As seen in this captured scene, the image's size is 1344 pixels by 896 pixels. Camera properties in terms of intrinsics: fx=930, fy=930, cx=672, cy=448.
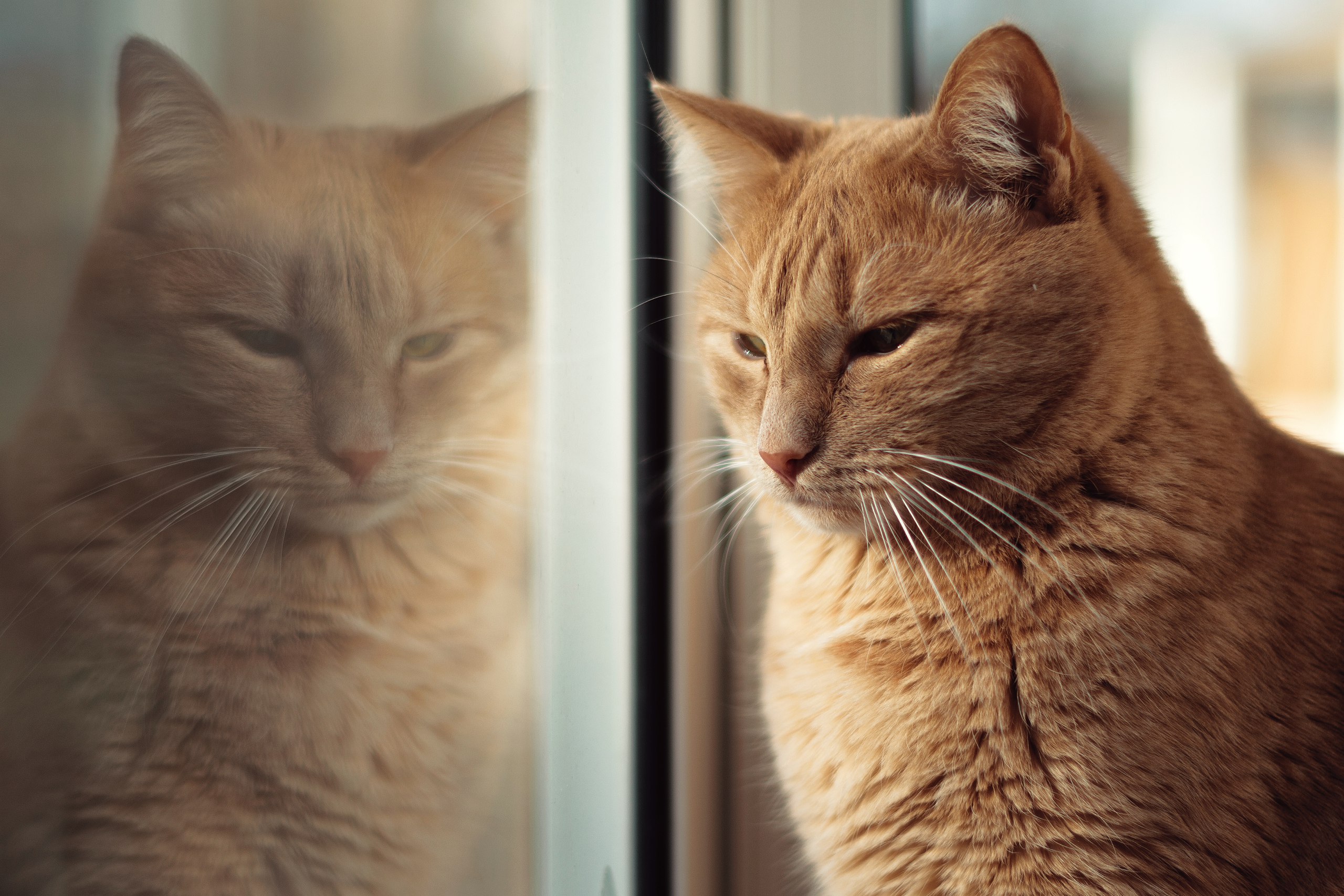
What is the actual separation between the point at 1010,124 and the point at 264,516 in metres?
0.74

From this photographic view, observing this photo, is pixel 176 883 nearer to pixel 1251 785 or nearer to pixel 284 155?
pixel 284 155

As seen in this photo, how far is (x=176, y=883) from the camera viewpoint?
670mm

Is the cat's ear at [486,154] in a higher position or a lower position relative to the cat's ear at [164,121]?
higher

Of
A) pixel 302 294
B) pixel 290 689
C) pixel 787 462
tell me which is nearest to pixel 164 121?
pixel 302 294

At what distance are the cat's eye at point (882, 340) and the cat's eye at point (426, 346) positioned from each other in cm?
40

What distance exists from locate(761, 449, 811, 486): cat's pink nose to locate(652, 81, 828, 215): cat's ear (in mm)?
358

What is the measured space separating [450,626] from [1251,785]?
0.73 metres

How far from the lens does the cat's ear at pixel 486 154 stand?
0.79 m

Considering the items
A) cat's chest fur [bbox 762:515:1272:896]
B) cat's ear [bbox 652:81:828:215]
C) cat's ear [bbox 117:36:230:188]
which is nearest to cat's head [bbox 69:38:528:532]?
cat's ear [bbox 117:36:230:188]

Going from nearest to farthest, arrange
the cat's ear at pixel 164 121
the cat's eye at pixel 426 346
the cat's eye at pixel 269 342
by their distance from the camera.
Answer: the cat's ear at pixel 164 121 → the cat's eye at pixel 269 342 → the cat's eye at pixel 426 346

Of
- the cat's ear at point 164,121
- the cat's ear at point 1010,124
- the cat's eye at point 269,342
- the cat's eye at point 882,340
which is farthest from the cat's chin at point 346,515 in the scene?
the cat's ear at point 1010,124

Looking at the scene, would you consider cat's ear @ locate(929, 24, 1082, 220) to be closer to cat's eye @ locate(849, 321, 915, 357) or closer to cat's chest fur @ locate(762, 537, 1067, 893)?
cat's eye @ locate(849, 321, 915, 357)

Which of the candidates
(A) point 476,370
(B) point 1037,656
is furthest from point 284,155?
(B) point 1037,656

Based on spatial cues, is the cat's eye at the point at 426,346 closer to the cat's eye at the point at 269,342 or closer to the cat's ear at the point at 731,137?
the cat's eye at the point at 269,342
